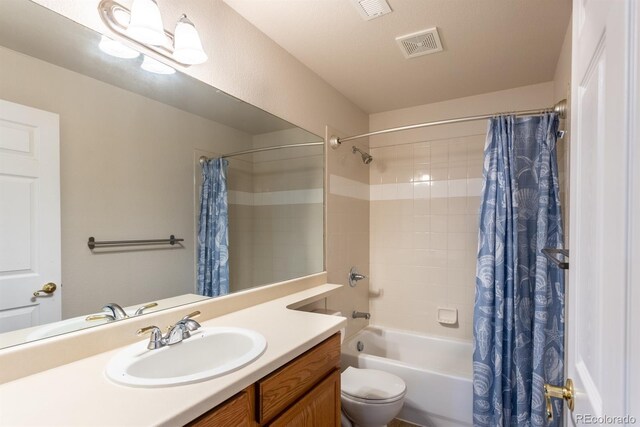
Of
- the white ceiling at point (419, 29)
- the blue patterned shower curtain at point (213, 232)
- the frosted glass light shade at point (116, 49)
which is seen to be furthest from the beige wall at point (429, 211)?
the frosted glass light shade at point (116, 49)

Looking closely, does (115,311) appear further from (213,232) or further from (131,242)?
(213,232)

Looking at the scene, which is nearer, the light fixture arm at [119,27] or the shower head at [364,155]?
the light fixture arm at [119,27]

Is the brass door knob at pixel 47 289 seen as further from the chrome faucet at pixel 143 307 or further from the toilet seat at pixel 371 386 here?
the toilet seat at pixel 371 386

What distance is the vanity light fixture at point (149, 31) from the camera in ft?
3.40

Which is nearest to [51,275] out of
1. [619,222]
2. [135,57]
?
[135,57]

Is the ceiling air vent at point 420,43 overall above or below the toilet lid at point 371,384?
above

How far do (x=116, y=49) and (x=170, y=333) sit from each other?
3.31 ft

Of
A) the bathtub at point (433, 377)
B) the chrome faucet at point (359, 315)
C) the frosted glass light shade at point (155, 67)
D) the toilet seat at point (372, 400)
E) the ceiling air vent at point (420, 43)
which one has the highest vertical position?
the ceiling air vent at point (420, 43)

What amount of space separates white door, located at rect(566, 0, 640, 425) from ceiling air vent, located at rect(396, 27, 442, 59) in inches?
42.6

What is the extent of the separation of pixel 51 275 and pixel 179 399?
0.60 metres

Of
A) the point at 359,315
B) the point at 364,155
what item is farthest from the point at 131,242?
the point at 364,155

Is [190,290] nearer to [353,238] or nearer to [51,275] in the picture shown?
[51,275]

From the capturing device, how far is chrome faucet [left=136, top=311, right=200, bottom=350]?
1.02 m

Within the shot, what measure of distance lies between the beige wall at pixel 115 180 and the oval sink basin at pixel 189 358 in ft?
0.79
